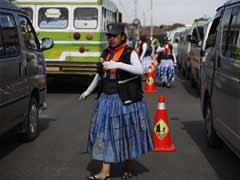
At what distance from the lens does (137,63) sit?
20.0 feet

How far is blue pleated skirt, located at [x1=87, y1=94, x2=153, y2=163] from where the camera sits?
19.8ft

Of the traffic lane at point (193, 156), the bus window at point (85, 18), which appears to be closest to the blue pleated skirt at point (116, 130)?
Answer: the traffic lane at point (193, 156)

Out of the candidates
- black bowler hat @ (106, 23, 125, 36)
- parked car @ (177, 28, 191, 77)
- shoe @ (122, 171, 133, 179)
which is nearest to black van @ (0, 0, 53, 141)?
black bowler hat @ (106, 23, 125, 36)

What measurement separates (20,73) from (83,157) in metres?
1.51

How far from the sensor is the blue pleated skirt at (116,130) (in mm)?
6035

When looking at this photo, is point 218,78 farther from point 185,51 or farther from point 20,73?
point 185,51

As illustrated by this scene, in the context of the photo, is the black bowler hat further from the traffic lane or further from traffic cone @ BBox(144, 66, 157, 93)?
traffic cone @ BBox(144, 66, 157, 93)

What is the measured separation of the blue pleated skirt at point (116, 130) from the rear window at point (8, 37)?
1.75m

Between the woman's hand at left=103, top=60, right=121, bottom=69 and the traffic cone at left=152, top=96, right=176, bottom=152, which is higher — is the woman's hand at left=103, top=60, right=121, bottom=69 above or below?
above

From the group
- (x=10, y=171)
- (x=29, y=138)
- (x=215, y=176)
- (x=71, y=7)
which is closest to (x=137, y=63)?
(x=215, y=176)

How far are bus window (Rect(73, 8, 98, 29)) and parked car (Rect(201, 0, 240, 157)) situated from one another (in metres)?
6.90

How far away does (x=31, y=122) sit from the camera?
873 cm

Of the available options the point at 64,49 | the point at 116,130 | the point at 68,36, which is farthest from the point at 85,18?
the point at 116,130

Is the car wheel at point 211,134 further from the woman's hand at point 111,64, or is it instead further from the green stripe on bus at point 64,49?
the green stripe on bus at point 64,49
